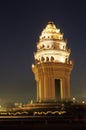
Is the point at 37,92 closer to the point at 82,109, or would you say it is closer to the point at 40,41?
the point at 40,41

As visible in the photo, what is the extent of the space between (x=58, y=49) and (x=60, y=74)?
4.45m

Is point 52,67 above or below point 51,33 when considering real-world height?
below

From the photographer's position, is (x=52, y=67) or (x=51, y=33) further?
(x=51, y=33)

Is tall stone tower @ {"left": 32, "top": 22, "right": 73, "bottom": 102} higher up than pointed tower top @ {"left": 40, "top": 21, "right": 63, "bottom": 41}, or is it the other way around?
pointed tower top @ {"left": 40, "top": 21, "right": 63, "bottom": 41}

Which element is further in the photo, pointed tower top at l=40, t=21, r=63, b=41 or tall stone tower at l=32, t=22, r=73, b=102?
pointed tower top at l=40, t=21, r=63, b=41

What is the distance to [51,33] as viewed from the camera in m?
54.4

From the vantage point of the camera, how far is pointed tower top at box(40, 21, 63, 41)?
179ft

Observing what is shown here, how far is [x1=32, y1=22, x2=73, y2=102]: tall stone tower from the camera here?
51.2m

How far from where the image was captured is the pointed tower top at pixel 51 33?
5462cm

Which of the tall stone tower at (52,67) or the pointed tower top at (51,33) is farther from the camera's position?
the pointed tower top at (51,33)

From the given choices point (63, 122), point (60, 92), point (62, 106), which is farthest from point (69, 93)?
point (63, 122)

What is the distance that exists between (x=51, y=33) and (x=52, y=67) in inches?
262

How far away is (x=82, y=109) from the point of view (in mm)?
39906

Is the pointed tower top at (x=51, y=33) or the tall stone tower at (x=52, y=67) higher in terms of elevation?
the pointed tower top at (x=51, y=33)
